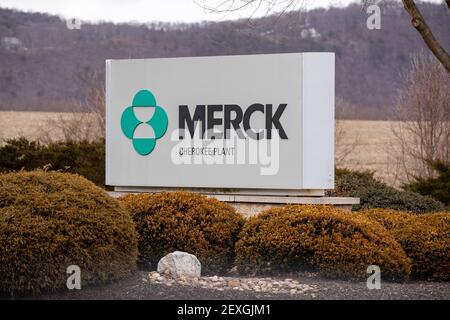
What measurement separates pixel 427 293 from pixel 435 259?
1.48 metres

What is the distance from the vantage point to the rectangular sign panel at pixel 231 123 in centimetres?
1373

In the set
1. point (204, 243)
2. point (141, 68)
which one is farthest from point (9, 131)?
point (204, 243)

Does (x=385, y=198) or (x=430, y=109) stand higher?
(x=430, y=109)

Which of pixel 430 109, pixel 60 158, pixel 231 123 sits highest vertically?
pixel 430 109

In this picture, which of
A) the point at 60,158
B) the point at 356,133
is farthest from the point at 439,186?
the point at 356,133

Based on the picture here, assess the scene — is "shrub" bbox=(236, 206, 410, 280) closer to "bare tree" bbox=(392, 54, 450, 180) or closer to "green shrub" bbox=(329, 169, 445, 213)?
"green shrub" bbox=(329, 169, 445, 213)

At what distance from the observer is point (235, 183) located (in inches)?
551

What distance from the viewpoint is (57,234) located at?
8.61m

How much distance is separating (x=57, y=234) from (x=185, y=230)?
2382 millimetres

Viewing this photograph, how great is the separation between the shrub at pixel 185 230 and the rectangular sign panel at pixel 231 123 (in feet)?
9.69

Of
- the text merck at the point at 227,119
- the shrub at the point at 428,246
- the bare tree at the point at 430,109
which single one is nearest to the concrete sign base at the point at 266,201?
the text merck at the point at 227,119

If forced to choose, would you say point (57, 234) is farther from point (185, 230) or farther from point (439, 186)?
point (439, 186)

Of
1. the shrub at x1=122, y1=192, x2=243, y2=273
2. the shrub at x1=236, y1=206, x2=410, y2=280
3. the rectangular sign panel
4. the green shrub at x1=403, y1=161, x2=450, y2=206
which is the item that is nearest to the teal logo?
the rectangular sign panel

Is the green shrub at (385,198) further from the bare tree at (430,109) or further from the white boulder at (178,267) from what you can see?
the bare tree at (430,109)
